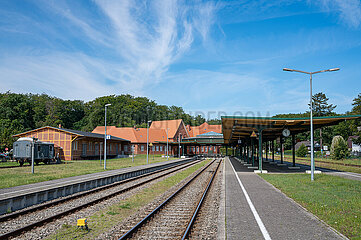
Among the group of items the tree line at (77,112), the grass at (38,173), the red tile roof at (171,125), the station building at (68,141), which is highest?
the tree line at (77,112)

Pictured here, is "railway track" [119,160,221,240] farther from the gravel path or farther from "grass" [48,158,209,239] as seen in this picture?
"grass" [48,158,209,239]

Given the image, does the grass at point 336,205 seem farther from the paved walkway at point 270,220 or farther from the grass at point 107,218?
the grass at point 107,218

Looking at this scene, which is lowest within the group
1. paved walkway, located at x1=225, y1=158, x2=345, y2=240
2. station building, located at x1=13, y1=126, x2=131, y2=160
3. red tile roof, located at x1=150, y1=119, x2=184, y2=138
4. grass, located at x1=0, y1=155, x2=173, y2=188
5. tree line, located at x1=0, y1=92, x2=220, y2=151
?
grass, located at x1=0, y1=155, x2=173, y2=188

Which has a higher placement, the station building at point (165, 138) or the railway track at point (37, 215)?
the station building at point (165, 138)

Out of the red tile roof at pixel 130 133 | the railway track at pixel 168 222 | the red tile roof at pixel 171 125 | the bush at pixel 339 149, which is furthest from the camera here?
the red tile roof at pixel 171 125

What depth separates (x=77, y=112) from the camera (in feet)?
331

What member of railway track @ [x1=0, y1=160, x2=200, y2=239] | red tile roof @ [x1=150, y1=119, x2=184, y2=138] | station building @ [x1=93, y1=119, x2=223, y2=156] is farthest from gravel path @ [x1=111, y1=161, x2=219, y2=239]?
red tile roof @ [x1=150, y1=119, x2=184, y2=138]

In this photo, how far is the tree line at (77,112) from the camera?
74.9 metres

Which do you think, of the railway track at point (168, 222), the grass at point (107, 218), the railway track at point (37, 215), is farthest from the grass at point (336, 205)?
the railway track at point (37, 215)

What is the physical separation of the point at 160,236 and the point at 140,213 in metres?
2.74

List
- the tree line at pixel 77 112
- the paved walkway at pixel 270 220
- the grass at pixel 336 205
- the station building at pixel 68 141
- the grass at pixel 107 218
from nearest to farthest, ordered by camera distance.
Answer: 1. the paved walkway at pixel 270 220
2. the grass at pixel 107 218
3. the grass at pixel 336 205
4. the station building at pixel 68 141
5. the tree line at pixel 77 112

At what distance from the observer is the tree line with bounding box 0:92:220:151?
74.9 meters

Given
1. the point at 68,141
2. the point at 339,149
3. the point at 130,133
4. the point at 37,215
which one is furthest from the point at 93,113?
the point at 37,215

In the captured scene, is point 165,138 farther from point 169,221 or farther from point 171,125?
point 169,221
